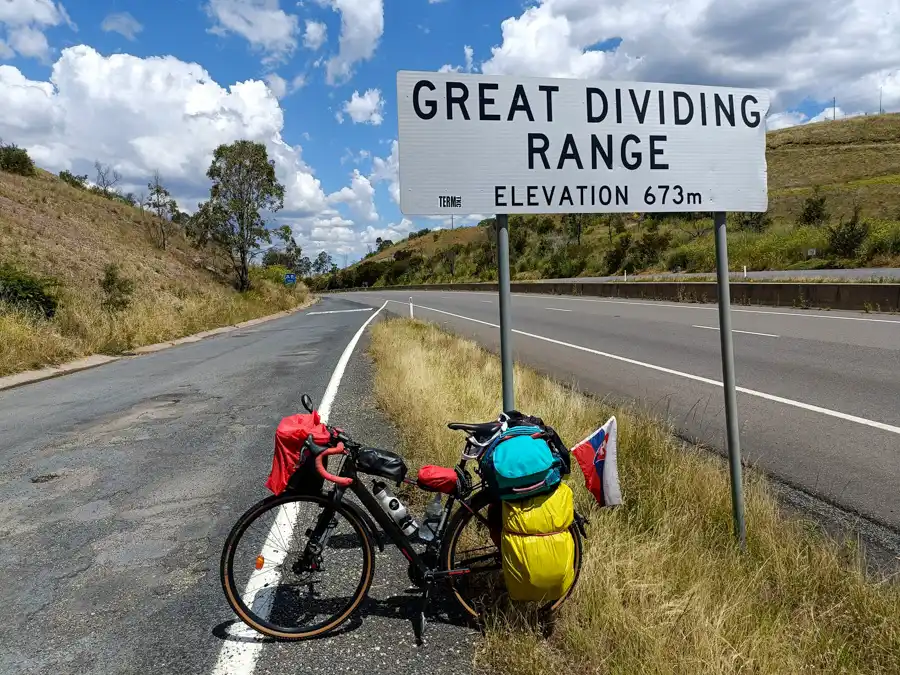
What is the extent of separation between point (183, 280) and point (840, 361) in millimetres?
35368

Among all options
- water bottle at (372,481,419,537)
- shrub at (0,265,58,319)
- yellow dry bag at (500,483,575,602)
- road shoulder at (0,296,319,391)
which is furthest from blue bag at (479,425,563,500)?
shrub at (0,265,58,319)

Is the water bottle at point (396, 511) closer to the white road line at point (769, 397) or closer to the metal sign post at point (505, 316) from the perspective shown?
the metal sign post at point (505, 316)

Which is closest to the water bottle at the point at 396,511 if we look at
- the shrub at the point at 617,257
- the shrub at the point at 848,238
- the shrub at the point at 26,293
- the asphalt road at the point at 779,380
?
the asphalt road at the point at 779,380

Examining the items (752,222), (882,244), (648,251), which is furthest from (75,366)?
(752,222)

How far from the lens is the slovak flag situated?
112 inches

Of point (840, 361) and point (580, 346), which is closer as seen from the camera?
point (840, 361)

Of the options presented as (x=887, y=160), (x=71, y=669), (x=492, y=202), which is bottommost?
(x=71, y=669)

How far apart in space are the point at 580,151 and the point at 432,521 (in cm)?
207

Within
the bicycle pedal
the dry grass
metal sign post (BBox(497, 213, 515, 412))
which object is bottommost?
the bicycle pedal

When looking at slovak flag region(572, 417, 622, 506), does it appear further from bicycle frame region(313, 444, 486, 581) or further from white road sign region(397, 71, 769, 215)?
white road sign region(397, 71, 769, 215)

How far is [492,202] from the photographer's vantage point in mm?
3287

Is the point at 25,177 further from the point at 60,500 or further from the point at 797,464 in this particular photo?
the point at 797,464

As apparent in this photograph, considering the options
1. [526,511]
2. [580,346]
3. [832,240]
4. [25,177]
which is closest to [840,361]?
[580,346]

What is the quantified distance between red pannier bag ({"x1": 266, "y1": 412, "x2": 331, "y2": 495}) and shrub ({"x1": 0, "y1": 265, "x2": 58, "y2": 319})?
48.4ft
